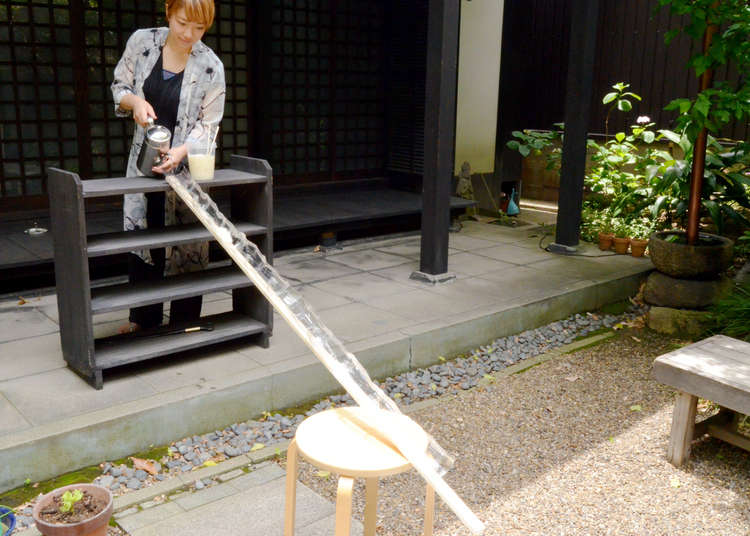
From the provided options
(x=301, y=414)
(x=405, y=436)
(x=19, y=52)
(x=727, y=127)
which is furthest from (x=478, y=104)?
(x=405, y=436)

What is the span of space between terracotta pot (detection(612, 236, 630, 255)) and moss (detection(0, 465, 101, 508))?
5724 millimetres

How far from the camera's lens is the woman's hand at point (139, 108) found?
12.6ft

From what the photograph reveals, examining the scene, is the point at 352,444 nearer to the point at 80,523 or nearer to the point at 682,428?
the point at 80,523

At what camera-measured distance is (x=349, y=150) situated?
9.11 m

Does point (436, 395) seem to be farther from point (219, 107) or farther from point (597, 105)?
point (597, 105)

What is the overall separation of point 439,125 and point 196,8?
2.67 metres

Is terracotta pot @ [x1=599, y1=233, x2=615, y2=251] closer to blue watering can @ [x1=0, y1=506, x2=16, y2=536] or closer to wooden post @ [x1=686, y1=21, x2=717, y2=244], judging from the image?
wooden post @ [x1=686, y1=21, x2=717, y2=244]

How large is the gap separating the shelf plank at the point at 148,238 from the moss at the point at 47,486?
1.10 m

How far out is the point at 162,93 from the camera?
4.08 m

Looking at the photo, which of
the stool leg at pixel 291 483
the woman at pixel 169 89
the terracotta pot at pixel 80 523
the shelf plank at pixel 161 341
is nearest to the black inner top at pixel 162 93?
the woman at pixel 169 89

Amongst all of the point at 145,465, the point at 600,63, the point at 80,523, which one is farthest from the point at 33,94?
the point at 600,63

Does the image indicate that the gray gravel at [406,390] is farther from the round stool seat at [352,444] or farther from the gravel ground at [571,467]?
the round stool seat at [352,444]

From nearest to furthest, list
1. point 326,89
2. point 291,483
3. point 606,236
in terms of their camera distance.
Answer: point 291,483, point 606,236, point 326,89

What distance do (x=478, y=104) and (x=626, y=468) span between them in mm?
6258
